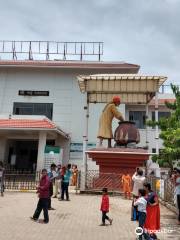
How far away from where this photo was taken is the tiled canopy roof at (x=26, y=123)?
24.5 m

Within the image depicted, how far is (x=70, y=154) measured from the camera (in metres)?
29.4

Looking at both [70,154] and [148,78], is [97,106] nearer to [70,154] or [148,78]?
[70,154]

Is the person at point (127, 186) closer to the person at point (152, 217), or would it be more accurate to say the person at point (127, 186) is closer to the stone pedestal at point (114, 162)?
the stone pedestal at point (114, 162)

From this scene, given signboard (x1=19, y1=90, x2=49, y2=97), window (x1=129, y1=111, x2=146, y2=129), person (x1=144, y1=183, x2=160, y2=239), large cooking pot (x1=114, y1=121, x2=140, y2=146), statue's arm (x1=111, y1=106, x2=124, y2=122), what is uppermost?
signboard (x1=19, y1=90, x2=49, y2=97)

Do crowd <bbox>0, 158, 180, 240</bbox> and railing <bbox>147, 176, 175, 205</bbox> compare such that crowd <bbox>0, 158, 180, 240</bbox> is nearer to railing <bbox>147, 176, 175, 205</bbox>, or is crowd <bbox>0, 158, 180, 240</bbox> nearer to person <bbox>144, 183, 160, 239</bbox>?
person <bbox>144, 183, 160, 239</bbox>

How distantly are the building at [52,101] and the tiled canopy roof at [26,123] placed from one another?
3709 millimetres

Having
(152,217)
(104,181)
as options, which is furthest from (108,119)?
(152,217)

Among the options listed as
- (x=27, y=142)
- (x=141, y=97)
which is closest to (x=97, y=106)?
(x=27, y=142)

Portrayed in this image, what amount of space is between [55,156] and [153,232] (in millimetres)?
17900

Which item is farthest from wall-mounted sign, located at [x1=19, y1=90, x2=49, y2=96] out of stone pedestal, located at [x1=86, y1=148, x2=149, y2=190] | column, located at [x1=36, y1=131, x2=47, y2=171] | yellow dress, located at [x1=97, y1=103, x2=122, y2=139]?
stone pedestal, located at [x1=86, y1=148, x2=149, y2=190]

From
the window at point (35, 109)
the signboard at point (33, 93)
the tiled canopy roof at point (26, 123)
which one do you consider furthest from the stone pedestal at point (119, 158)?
the signboard at point (33, 93)

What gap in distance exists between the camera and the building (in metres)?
29.7

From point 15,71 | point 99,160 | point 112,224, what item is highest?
point 15,71

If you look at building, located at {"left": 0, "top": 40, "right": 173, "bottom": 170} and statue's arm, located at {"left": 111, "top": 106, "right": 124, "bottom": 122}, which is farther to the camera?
building, located at {"left": 0, "top": 40, "right": 173, "bottom": 170}
